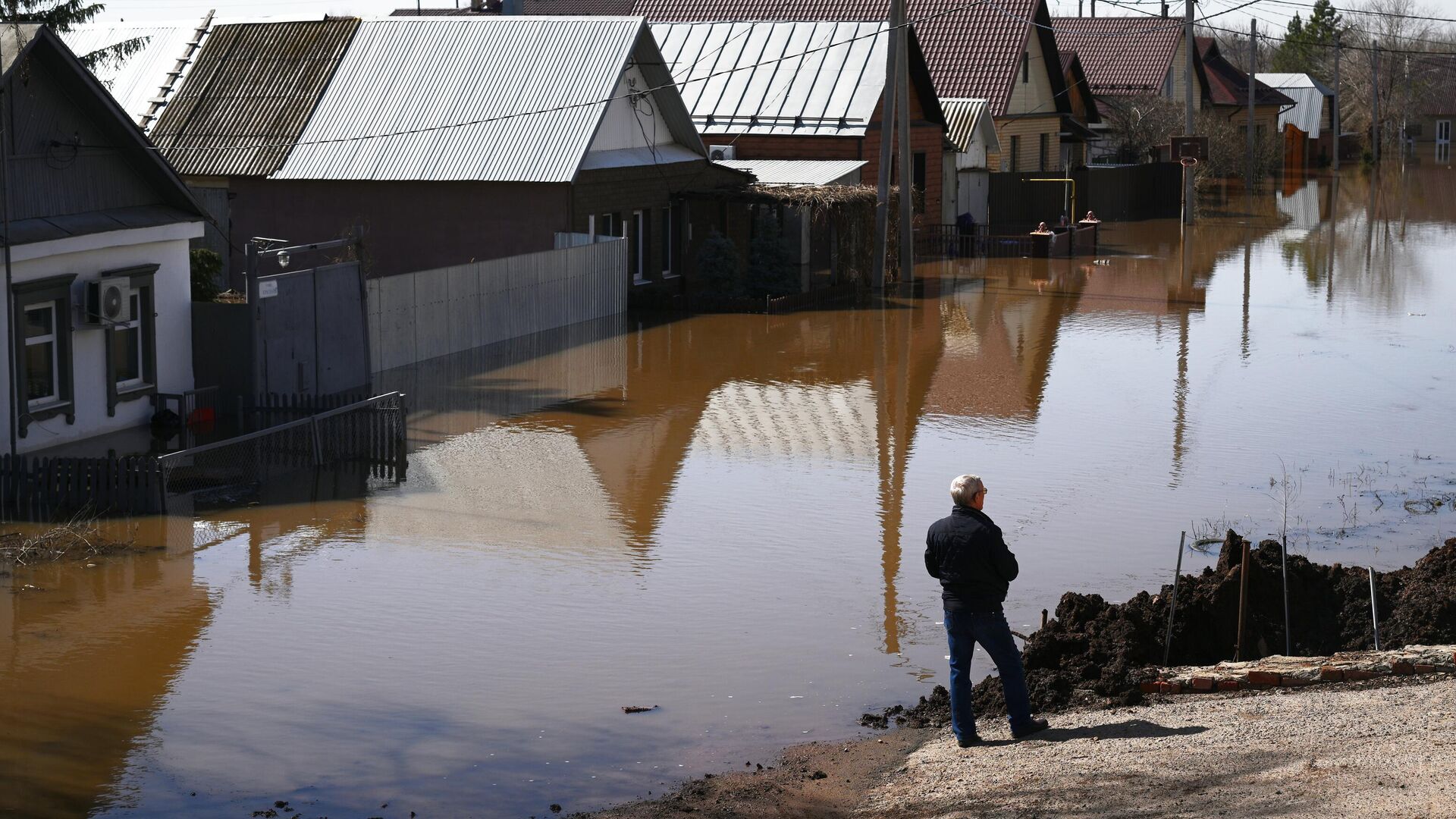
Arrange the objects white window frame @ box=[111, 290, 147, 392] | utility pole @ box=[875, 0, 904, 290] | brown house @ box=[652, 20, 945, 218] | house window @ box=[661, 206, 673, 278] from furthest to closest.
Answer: brown house @ box=[652, 20, 945, 218], house window @ box=[661, 206, 673, 278], utility pole @ box=[875, 0, 904, 290], white window frame @ box=[111, 290, 147, 392]

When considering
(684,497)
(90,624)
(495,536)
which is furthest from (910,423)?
(90,624)

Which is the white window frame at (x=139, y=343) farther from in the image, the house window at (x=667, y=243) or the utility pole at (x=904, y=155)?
the utility pole at (x=904, y=155)

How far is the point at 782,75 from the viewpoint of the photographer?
137ft

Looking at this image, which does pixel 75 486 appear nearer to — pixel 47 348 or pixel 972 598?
pixel 47 348

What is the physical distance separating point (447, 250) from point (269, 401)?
39.4 feet

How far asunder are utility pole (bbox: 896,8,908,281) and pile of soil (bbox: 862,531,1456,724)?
74.6 feet

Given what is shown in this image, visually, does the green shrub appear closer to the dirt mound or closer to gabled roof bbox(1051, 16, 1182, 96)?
the dirt mound

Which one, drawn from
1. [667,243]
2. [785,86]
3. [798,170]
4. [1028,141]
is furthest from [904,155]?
[1028,141]

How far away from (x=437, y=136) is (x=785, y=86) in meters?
13.0

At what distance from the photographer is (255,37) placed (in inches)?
1336

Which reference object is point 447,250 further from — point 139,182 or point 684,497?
point 684,497

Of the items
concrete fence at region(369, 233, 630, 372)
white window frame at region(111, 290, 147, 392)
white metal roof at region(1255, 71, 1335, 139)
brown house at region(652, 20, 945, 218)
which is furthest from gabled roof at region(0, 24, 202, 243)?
white metal roof at region(1255, 71, 1335, 139)

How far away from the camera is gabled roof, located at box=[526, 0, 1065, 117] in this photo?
51219mm

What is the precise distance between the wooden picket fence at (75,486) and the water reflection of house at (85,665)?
523 millimetres
